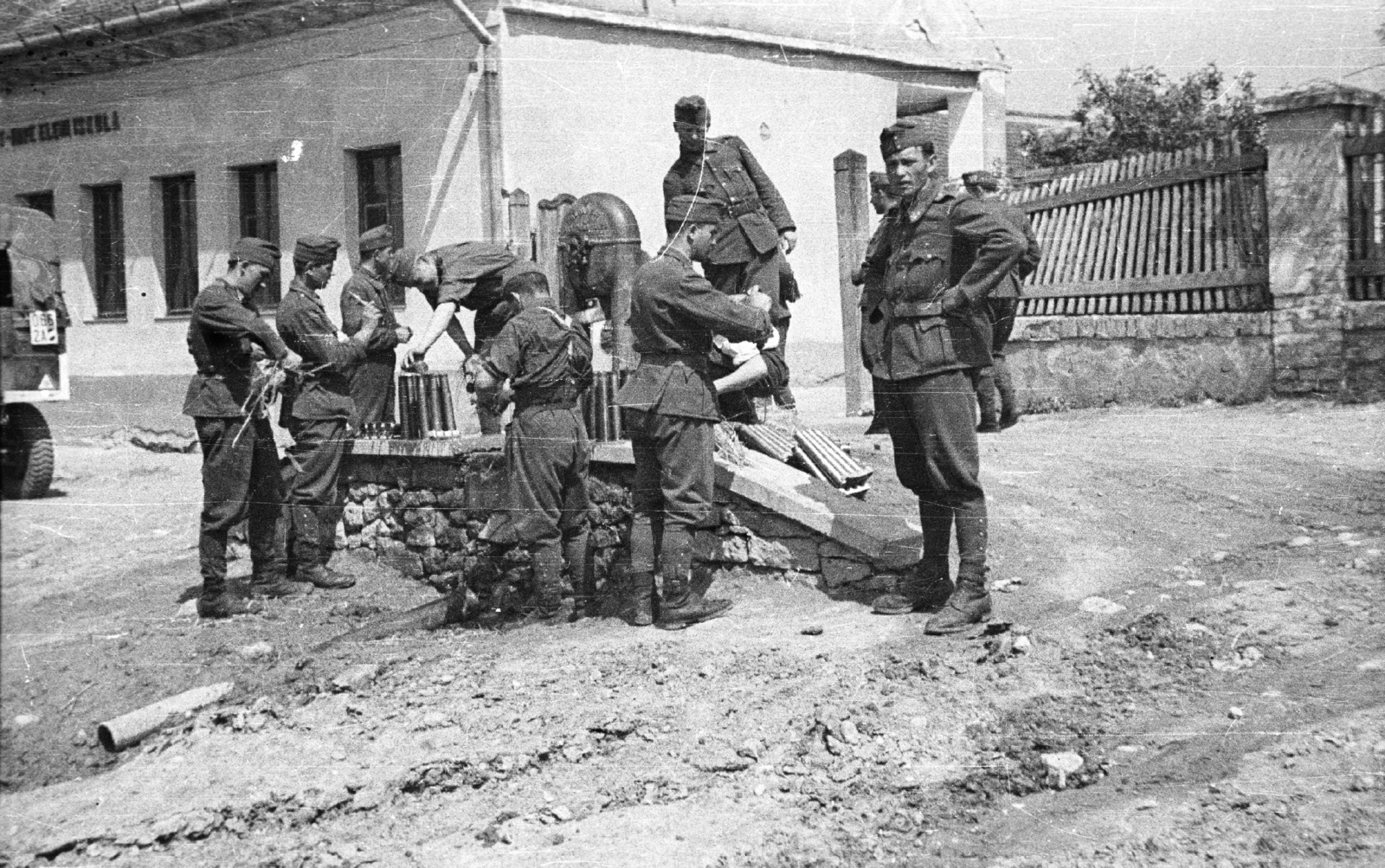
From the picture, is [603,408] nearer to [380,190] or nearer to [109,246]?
[380,190]

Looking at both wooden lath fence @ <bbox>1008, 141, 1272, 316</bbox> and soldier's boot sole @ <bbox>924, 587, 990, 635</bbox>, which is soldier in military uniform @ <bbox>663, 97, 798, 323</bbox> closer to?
soldier's boot sole @ <bbox>924, 587, 990, 635</bbox>

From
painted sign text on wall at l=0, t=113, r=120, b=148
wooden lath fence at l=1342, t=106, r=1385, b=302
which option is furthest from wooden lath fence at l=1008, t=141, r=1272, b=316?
painted sign text on wall at l=0, t=113, r=120, b=148

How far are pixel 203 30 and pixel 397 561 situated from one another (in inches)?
327

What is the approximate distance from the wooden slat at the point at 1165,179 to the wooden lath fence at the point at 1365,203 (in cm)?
84

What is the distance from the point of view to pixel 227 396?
8.11 m

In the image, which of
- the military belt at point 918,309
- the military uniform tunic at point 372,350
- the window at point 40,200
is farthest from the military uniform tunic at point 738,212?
the window at point 40,200

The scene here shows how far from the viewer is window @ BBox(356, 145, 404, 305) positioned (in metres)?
14.8

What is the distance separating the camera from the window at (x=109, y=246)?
1634 cm

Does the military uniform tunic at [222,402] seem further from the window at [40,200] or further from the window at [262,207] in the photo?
the window at [40,200]

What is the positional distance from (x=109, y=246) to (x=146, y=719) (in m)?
12.1

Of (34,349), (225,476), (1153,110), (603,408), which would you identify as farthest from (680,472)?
(1153,110)

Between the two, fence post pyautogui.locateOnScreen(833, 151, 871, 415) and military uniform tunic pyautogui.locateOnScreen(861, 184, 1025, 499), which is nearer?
military uniform tunic pyautogui.locateOnScreen(861, 184, 1025, 499)

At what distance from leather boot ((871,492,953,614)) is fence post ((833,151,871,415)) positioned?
511 centimetres

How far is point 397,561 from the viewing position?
9281 mm
